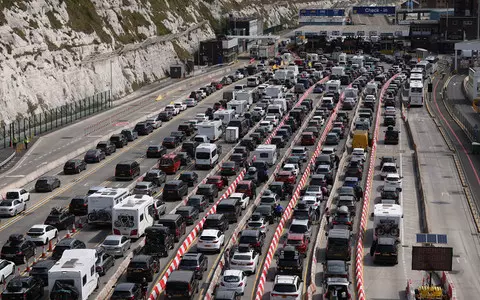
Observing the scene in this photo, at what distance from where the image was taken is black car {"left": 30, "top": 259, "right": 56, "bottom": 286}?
48.8 meters

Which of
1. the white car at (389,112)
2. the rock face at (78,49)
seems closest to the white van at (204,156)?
the rock face at (78,49)

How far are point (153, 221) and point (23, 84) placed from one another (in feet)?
160

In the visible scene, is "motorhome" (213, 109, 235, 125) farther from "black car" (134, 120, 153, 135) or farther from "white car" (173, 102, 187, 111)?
"white car" (173, 102, 187, 111)

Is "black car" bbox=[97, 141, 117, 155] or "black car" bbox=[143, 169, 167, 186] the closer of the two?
"black car" bbox=[143, 169, 167, 186]

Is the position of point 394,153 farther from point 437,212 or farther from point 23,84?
point 23,84

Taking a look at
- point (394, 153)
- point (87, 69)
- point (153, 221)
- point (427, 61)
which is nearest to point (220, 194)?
point (153, 221)

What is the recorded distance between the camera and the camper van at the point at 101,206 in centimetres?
5972

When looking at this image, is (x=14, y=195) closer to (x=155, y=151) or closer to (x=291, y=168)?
(x=155, y=151)

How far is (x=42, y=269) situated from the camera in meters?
49.2

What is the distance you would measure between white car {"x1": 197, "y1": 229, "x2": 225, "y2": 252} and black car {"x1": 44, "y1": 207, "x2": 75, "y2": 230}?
9.95m

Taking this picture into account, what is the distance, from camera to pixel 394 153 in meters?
86.9

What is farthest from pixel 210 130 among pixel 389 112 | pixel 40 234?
pixel 40 234

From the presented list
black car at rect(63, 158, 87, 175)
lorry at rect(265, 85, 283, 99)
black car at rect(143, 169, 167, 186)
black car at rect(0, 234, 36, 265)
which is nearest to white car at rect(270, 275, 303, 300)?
black car at rect(0, 234, 36, 265)

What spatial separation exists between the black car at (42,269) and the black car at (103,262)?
2.21 meters
